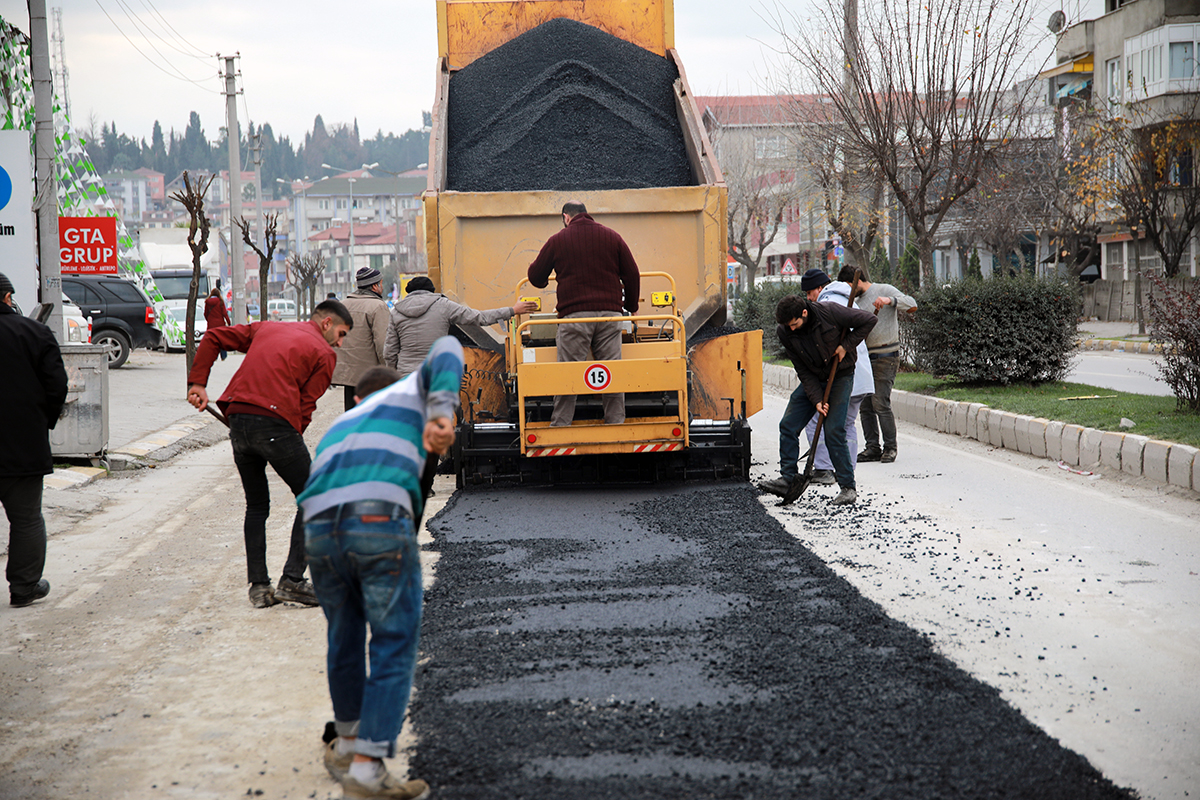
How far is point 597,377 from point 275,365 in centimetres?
284

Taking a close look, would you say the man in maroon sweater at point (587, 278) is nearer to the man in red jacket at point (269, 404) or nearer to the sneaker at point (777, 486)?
the sneaker at point (777, 486)

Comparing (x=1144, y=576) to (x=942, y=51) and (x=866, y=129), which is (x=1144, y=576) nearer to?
(x=942, y=51)

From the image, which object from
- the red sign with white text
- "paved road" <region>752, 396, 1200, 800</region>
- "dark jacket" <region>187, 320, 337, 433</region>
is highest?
the red sign with white text

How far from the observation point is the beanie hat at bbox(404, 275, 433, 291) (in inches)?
320

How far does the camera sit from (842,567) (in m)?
5.76

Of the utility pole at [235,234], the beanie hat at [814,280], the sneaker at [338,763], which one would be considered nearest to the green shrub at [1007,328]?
the beanie hat at [814,280]

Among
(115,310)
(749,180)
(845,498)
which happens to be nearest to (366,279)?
(845,498)

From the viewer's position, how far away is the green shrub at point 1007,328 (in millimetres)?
12422

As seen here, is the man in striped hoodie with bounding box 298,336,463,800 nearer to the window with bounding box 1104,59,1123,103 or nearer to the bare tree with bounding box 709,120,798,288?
the bare tree with bounding box 709,120,798,288

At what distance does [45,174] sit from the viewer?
10414 mm

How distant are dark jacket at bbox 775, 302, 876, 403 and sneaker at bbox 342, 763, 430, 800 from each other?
497 centimetres

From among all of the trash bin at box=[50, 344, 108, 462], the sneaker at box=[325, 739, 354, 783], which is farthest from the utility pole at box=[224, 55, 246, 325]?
the sneaker at box=[325, 739, 354, 783]

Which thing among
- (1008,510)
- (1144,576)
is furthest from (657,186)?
(1144,576)

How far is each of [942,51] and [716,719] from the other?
1414 cm
